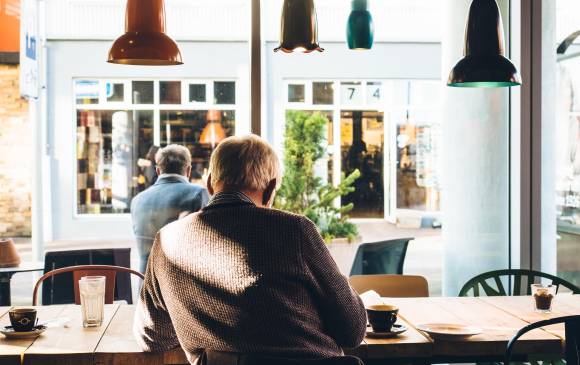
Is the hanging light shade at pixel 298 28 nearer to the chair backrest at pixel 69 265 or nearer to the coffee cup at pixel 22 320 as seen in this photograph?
the coffee cup at pixel 22 320

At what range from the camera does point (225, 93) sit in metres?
10.7

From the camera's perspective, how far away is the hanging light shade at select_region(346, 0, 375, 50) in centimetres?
420

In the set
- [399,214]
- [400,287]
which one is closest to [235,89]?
[399,214]

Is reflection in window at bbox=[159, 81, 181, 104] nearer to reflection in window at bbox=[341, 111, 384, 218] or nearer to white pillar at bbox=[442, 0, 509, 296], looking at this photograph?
reflection in window at bbox=[341, 111, 384, 218]

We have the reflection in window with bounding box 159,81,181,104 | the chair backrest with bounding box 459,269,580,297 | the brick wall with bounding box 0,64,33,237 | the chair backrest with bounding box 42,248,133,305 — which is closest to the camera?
the chair backrest with bounding box 459,269,580,297

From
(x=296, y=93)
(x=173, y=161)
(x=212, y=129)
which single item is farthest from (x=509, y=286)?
(x=296, y=93)

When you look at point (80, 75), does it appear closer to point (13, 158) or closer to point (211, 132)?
point (211, 132)

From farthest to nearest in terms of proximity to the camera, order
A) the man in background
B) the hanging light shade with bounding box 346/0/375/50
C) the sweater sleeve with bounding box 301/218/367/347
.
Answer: the man in background < the hanging light shade with bounding box 346/0/375/50 < the sweater sleeve with bounding box 301/218/367/347

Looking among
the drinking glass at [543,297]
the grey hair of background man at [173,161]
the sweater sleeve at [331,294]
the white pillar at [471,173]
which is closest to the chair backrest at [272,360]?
the sweater sleeve at [331,294]

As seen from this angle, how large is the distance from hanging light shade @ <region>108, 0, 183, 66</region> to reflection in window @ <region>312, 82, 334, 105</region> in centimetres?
812

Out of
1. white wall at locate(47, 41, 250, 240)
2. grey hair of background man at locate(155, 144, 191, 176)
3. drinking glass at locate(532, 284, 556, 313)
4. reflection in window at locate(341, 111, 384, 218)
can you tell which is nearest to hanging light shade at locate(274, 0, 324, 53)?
drinking glass at locate(532, 284, 556, 313)

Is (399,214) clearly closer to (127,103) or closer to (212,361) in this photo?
(127,103)

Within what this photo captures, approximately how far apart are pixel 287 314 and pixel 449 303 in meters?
1.35

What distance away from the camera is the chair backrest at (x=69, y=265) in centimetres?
448
